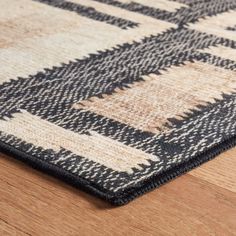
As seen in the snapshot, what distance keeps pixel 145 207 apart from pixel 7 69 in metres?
0.43

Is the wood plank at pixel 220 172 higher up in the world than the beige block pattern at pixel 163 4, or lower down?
higher up

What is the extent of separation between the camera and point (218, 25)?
136 cm

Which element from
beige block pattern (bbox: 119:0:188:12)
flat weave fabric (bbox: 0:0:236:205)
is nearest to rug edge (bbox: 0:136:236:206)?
flat weave fabric (bbox: 0:0:236:205)

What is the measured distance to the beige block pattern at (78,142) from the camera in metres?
0.77

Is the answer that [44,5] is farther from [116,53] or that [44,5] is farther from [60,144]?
[60,144]

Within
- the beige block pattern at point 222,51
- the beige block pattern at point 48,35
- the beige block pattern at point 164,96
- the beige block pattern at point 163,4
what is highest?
the beige block pattern at point 222,51

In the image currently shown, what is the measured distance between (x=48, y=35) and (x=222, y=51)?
0.31 meters

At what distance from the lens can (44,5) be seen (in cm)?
144

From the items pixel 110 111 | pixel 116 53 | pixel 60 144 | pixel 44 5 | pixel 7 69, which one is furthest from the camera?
pixel 44 5

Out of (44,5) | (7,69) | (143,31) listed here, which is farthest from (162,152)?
(44,5)

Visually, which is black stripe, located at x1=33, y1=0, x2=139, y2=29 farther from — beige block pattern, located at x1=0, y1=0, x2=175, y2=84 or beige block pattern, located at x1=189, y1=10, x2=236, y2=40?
beige block pattern, located at x1=189, y1=10, x2=236, y2=40

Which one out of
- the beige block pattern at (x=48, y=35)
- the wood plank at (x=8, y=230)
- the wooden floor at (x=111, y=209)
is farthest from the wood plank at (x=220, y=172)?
the beige block pattern at (x=48, y=35)

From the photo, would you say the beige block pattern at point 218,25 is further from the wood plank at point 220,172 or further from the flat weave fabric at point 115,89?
the wood plank at point 220,172

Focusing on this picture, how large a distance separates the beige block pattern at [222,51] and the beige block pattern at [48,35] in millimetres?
136
